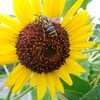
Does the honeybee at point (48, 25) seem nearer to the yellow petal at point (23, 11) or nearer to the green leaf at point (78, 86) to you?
the yellow petal at point (23, 11)

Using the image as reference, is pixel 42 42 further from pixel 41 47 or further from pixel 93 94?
pixel 93 94

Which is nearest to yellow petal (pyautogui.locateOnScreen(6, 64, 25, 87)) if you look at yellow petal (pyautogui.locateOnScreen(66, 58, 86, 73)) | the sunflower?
the sunflower

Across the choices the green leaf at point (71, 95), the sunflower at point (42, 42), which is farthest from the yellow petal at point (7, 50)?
the green leaf at point (71, 95)

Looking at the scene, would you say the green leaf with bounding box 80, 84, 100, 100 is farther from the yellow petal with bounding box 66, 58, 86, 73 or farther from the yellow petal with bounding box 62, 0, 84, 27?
the yellow petal with bounding box 62, 0, 84, 27

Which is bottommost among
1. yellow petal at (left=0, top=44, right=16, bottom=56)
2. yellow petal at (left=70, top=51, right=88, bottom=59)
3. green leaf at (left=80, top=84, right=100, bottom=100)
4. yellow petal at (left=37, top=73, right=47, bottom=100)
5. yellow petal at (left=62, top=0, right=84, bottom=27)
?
green leaf at (left=80, top=84, right=100, bottom=100)

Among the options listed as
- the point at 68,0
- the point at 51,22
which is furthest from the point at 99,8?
the point at 51,22

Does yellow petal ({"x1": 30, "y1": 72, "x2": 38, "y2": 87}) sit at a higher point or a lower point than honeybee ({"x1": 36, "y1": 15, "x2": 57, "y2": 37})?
lower

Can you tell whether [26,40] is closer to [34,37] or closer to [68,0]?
[34,37]
